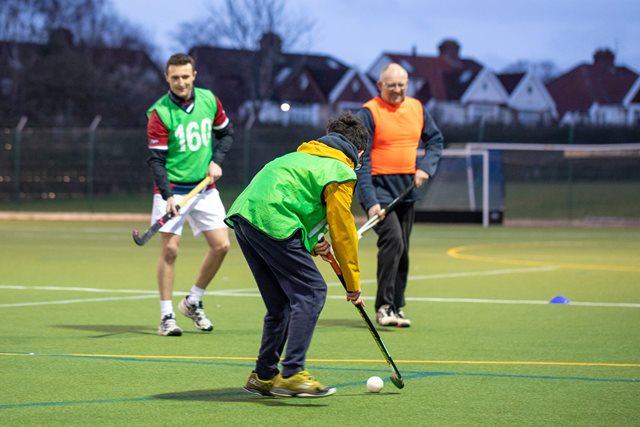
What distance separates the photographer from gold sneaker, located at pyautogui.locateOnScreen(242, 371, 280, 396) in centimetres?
719

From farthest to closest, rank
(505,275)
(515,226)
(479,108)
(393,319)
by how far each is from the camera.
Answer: (479,108) < (515,226) < (505,275) < (393,319)

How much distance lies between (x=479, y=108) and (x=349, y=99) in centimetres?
1163

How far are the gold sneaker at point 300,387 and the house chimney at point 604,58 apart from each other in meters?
93.7

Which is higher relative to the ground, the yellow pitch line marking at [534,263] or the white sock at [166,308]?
the white sock at [166,308]

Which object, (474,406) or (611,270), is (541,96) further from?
(474,406)

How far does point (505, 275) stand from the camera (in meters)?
15.9

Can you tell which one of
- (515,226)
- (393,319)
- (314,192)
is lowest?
(515,226)

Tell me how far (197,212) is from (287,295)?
10.7 ft

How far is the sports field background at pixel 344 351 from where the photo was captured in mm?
6719

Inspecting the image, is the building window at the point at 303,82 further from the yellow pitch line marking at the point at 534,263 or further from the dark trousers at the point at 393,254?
the dark trousers at the point at 393,254

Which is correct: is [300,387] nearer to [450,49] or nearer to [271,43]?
[271,43]

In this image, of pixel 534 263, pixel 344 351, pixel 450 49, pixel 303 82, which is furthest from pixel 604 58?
pixel 344 351

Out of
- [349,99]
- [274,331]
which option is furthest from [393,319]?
[349,99]

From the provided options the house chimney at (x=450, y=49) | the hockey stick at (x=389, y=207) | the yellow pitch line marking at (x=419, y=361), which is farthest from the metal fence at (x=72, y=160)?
the house chimney at (x=450, y=49)
